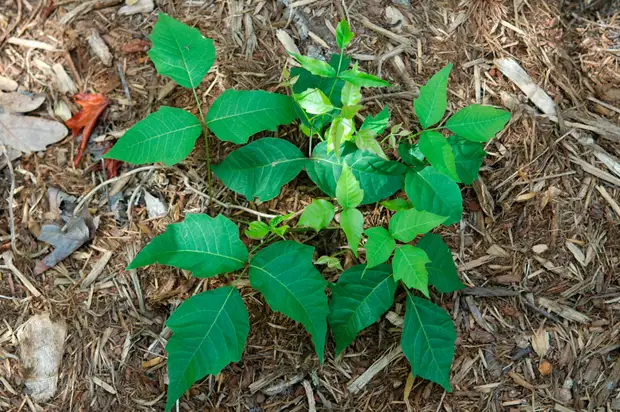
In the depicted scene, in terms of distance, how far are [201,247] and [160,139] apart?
1.40 feet

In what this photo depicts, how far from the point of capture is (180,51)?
→ 2.06 metres

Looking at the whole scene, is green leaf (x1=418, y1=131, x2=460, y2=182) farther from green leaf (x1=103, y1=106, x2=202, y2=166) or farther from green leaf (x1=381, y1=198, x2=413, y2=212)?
green leaf (x1=103, y1=106, x2=202, y2=166)

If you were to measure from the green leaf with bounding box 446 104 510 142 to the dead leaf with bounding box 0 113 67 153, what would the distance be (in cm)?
160

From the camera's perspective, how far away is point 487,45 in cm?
234

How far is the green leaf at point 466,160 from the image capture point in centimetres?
205

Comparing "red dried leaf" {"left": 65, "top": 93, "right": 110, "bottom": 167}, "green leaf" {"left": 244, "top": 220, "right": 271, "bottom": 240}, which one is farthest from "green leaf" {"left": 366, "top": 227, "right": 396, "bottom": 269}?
"red dried leaf" {"left": 65, "top": 93, "right": 110, "bottom": 167}

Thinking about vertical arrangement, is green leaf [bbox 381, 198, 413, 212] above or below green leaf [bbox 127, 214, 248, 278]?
below

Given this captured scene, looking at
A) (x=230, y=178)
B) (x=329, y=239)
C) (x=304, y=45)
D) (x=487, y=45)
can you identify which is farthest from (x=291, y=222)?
(x=487, y=45)

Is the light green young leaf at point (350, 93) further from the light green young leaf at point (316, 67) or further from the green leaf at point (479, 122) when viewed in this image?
the green leaf at point (479, 122)

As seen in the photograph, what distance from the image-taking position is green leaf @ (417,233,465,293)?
6.54 ft

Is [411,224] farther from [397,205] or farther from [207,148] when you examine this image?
[207,148]

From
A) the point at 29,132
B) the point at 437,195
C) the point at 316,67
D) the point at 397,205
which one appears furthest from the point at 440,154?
the point at 29,132

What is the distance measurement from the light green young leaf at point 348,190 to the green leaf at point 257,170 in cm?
29

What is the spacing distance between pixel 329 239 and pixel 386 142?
46 cm
